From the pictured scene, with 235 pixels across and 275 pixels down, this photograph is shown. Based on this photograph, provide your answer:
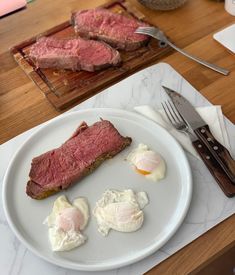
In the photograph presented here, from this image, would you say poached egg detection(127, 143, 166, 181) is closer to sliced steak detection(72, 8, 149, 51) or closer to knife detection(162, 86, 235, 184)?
knife detection(162, 86, 235, 184)

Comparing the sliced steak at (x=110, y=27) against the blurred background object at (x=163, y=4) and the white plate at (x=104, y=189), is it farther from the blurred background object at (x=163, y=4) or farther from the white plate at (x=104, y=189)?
the white plate at (x=104, y=189)

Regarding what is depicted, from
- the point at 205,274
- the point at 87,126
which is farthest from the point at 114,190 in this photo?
the point at 205,274

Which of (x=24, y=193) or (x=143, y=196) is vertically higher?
(x=24, y=193)

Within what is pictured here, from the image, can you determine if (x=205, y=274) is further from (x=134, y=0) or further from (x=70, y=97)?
(x=134, y=0)

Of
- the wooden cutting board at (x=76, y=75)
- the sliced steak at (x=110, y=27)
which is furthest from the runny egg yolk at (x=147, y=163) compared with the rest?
the sliced steak at (x=110, y=27)

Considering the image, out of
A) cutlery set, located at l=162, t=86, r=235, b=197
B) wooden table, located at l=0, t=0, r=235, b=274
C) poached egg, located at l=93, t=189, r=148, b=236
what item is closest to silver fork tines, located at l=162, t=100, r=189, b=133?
cutlery set, located at l=162, t=86, r=235, b=197
